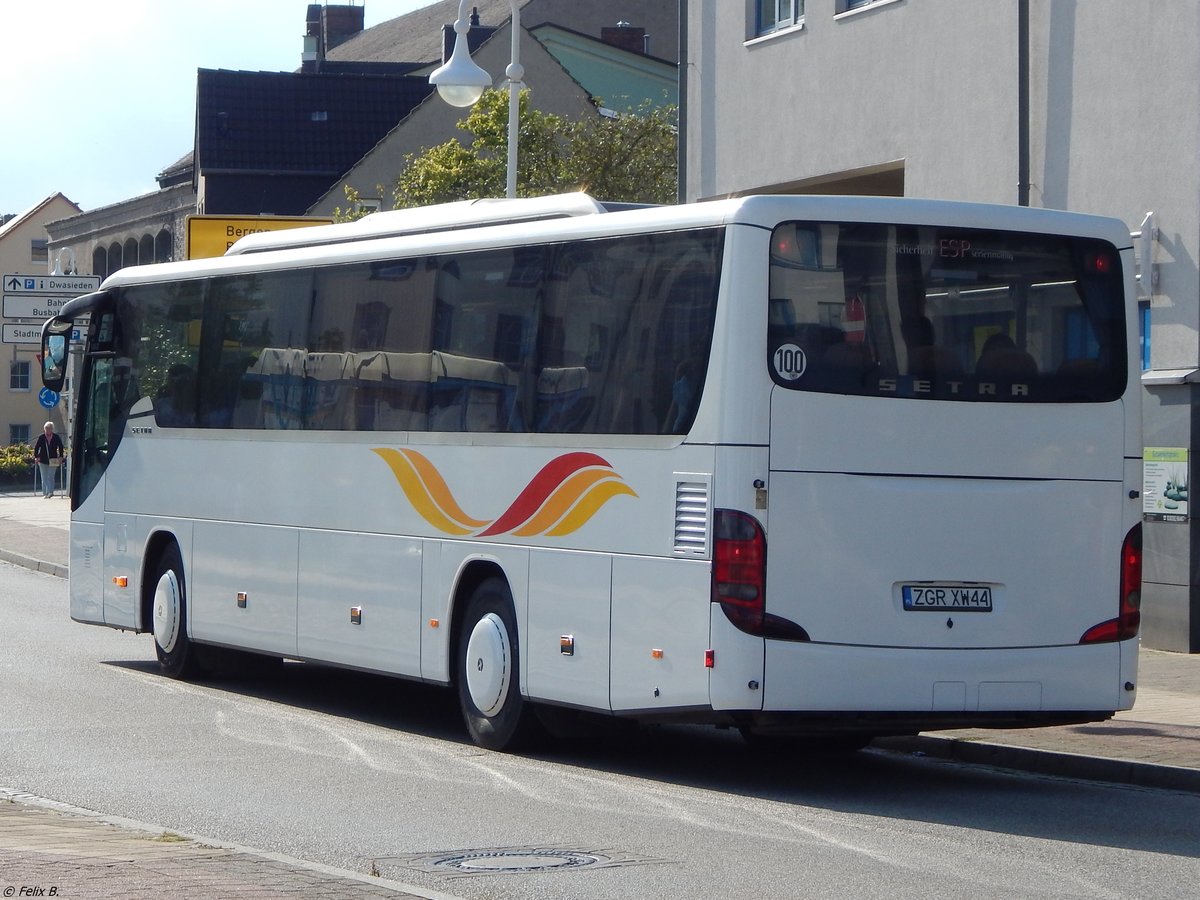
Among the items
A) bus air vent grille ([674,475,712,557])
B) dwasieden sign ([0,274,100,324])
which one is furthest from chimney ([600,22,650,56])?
bus air vent grille ([674,475,712,557])

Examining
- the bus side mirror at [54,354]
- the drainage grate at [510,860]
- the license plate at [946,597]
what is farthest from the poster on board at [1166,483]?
the drainage grate at [510,860]

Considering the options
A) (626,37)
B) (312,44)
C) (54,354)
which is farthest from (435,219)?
(312,44)

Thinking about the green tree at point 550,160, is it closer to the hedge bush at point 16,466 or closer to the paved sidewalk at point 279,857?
the hedge bush at point 16,466

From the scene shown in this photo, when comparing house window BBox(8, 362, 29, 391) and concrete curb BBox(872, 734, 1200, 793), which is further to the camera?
house window BBox(8, 362, 29, 391)

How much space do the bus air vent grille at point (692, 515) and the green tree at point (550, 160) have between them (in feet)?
85.9

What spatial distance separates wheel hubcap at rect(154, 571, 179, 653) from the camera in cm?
1569

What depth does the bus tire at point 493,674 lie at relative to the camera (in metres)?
11.6

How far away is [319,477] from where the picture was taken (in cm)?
1367

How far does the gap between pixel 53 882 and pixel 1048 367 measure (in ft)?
19.9

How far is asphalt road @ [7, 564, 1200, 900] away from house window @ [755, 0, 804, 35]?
424 inches

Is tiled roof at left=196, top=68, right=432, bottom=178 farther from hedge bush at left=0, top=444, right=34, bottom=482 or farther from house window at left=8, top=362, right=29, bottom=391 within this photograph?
house window at left=8, top=362, right=29, bottom=391

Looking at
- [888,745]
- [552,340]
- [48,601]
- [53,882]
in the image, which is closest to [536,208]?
[552,340]

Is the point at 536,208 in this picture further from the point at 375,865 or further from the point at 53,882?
the point at 53,882

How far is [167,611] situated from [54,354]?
2.57 metres
